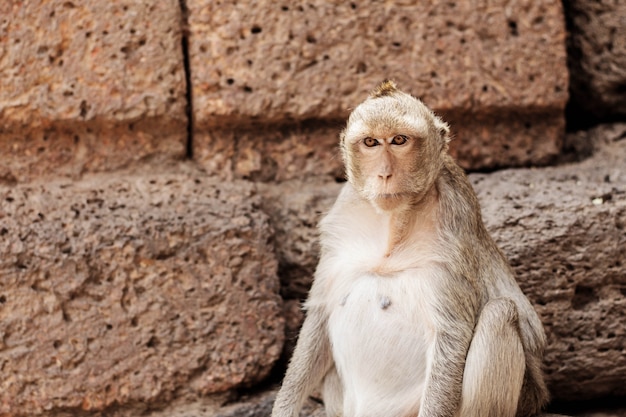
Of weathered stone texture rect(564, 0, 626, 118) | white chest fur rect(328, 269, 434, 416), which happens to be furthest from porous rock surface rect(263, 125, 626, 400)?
white chest fur rect(328, 269, 434, 416)

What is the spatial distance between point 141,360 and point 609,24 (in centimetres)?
321

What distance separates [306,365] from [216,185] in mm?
1185

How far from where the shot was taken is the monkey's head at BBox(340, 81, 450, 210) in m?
4.22

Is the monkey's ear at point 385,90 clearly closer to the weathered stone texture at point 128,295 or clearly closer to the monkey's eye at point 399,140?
the monkey's eye at point 399,140

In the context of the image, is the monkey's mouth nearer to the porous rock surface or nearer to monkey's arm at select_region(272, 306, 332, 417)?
monkey's arm at select_region(272, 306, 332, 417)

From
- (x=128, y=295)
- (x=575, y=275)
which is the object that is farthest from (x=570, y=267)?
(x=128, y=295)

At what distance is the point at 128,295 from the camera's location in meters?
5.11

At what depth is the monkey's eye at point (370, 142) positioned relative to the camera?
4.27 meters

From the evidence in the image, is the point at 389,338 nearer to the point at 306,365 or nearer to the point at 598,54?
the point at 306,365

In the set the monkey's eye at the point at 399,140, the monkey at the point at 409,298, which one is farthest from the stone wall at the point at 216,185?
the monkey's eye at the point at 399,140

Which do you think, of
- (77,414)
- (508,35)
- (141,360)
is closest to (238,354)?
(141,360)

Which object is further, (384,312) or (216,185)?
(216,185)

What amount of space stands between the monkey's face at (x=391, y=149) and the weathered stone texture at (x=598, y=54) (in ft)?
6.81

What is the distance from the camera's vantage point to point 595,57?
607cm
